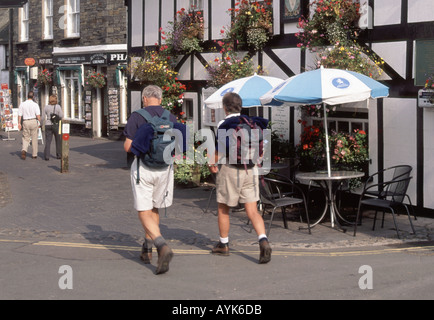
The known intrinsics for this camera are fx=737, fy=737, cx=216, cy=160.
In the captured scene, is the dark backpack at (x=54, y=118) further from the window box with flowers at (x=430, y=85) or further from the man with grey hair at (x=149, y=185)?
the man with grey hair at (x=149, y=185)

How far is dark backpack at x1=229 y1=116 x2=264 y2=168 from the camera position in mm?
7672

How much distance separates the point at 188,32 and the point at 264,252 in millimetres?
8915

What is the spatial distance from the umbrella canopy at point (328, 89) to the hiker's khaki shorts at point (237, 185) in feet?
6.72

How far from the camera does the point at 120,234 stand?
9.62 m

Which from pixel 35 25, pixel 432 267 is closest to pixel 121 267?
pixel 432 267

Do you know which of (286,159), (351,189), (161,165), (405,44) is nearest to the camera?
(161,165)

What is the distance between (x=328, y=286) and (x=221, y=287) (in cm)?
96

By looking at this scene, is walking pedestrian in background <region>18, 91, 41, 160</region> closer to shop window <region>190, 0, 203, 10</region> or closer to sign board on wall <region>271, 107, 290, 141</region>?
shop window <region>190, 0, 203, 10</region>

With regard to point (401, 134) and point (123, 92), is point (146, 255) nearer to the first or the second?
point (401, 134)

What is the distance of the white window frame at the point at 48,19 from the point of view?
106ft

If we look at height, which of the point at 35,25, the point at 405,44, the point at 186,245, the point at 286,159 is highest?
the point at 35,25

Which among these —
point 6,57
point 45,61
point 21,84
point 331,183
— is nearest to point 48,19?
point 45,61

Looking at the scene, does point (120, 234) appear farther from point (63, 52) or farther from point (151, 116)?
point (63, 52)

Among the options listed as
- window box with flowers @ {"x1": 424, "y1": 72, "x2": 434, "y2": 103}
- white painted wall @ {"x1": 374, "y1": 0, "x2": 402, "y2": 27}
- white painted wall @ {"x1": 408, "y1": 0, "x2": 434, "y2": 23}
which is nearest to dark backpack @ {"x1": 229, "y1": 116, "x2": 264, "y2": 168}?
window box with flowers @ {"x1": 424, "y1": 72, "x2": 434, "y2": 103}
